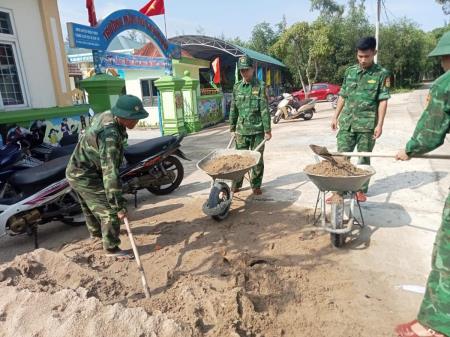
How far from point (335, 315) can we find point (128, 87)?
585 inches

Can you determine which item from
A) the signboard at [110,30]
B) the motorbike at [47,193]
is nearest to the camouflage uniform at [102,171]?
the motorbike at [47,193]

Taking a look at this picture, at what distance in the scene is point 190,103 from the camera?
12305 mm

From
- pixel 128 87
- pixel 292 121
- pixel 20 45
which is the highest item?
pixel 20 45

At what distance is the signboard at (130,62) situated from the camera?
8664 millimetres

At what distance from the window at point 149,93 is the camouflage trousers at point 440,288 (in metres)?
14.3

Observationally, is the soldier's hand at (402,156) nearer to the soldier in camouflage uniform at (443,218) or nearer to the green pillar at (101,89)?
the soldier in camouflage uniform at (443,218)

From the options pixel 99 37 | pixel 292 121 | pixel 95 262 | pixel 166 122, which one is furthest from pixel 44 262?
pixel 292 121

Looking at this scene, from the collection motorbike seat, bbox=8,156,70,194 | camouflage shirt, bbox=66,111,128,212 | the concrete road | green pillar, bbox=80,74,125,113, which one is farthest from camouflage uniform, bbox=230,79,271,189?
green pillar, bbox=80,74,125,113

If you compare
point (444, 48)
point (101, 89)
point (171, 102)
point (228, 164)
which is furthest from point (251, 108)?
point (171, 102)

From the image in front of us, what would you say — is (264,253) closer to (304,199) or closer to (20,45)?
(304,199)

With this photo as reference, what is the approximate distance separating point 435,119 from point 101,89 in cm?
656

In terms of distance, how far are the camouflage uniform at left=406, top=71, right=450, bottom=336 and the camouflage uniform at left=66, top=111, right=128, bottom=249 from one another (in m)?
2.27

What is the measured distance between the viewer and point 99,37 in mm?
8156

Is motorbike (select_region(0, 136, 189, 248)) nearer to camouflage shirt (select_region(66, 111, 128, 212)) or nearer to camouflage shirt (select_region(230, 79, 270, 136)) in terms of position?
camouflage shirt (select_region(66, 111, 128, 212))
